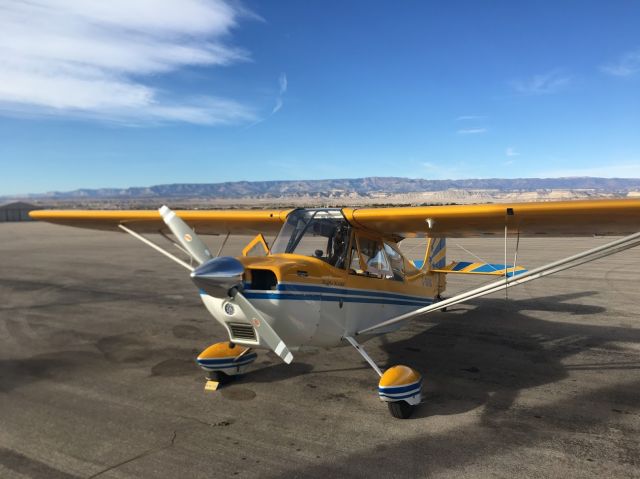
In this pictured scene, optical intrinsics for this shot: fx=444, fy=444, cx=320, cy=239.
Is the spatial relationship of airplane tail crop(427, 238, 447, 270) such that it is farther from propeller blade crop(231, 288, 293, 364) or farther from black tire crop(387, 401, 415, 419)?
propeller blade crop(231, 288, 293, 364)

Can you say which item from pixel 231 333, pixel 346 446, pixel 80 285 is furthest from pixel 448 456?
pixel 80 285

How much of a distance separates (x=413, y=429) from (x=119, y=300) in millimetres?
8965

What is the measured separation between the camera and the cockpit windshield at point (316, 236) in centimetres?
545

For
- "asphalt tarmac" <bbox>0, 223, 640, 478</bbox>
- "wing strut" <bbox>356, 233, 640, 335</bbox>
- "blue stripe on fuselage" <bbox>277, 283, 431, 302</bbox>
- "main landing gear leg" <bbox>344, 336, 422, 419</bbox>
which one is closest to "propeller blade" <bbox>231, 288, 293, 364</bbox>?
"blue stripe on fuselage" <bbox>277, 283, 431, 302</bbox>

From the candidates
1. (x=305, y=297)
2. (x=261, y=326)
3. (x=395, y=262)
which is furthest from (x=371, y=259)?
(x=261, y=326)

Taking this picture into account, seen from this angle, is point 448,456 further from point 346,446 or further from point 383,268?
point 383,268

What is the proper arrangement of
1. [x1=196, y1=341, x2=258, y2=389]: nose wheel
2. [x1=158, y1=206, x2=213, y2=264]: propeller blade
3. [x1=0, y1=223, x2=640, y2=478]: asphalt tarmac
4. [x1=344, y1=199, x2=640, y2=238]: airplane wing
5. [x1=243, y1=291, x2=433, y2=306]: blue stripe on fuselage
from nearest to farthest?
[x1=0, y1=223, x2=640, y2=478]: asphalt tarmac, [x1=243, y1=291, x2=433, y2=306]: blue stripe on fuselage, [x1=158, y1=206, x2=213, y2=264]: propeller blade, [x1=344, y1=199, x2=640, y2=238]: airplane wing, [x1=196, y1=341, x2=258, y2=389]: nose wheel

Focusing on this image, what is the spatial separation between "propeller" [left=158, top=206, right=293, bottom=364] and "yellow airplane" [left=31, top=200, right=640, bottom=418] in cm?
1

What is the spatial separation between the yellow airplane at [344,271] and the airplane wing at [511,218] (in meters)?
0.01

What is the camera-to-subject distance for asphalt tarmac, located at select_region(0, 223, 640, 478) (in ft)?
12.6

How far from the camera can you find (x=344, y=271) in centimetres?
545

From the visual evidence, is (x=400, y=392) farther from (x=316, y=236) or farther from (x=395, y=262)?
(x=395, y=262)

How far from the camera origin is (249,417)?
4.75 m

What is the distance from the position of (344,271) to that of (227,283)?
5.69 feet
